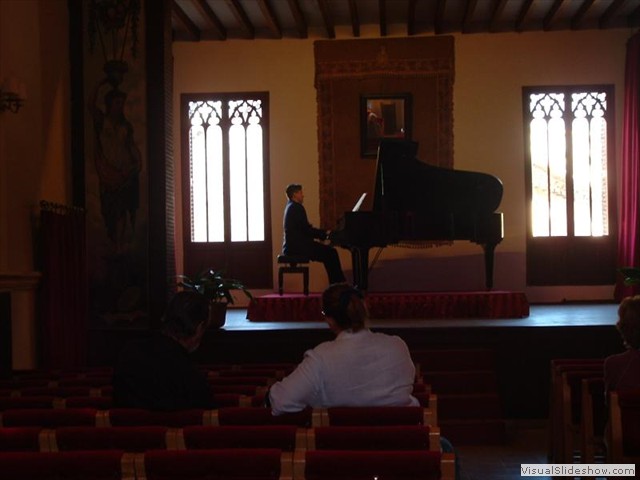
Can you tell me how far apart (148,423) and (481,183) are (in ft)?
19.6

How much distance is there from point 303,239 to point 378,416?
6.04 m

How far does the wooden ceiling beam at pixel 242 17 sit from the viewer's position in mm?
10289

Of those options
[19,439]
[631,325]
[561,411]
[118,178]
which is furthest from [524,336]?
[19,439]

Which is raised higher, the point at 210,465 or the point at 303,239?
the point at 303,239

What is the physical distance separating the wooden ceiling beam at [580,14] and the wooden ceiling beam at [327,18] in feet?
10.8

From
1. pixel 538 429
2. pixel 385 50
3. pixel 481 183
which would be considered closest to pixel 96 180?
pixel 481 183

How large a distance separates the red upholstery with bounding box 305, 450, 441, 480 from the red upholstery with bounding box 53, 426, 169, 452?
1.77 feet

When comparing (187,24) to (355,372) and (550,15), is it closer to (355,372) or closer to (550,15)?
(550,15)

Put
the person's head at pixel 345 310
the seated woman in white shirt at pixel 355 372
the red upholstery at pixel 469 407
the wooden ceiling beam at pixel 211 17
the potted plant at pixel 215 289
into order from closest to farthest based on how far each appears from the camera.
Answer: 1. the seated woman in white shirt at pixel 355 372
2. the person's head at pixel 345 310
3. the red upholstery at pixel 469 407
4. the potted plant at pixel 215 289
5. the wooden ceiling beam at pixel 211 17

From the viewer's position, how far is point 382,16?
11.0 meters

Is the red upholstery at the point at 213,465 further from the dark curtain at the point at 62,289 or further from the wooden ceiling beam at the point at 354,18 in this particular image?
the wooden ceiling beam at the point at 354,18

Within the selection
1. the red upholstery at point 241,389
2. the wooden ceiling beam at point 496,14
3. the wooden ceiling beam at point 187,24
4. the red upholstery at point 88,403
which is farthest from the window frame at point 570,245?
the red upholstery at point 88,403

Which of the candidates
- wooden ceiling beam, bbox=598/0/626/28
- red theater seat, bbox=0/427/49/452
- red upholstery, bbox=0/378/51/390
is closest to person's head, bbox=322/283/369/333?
red theater seat, bbox=0/427/49/452

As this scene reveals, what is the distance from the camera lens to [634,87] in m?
11.0
